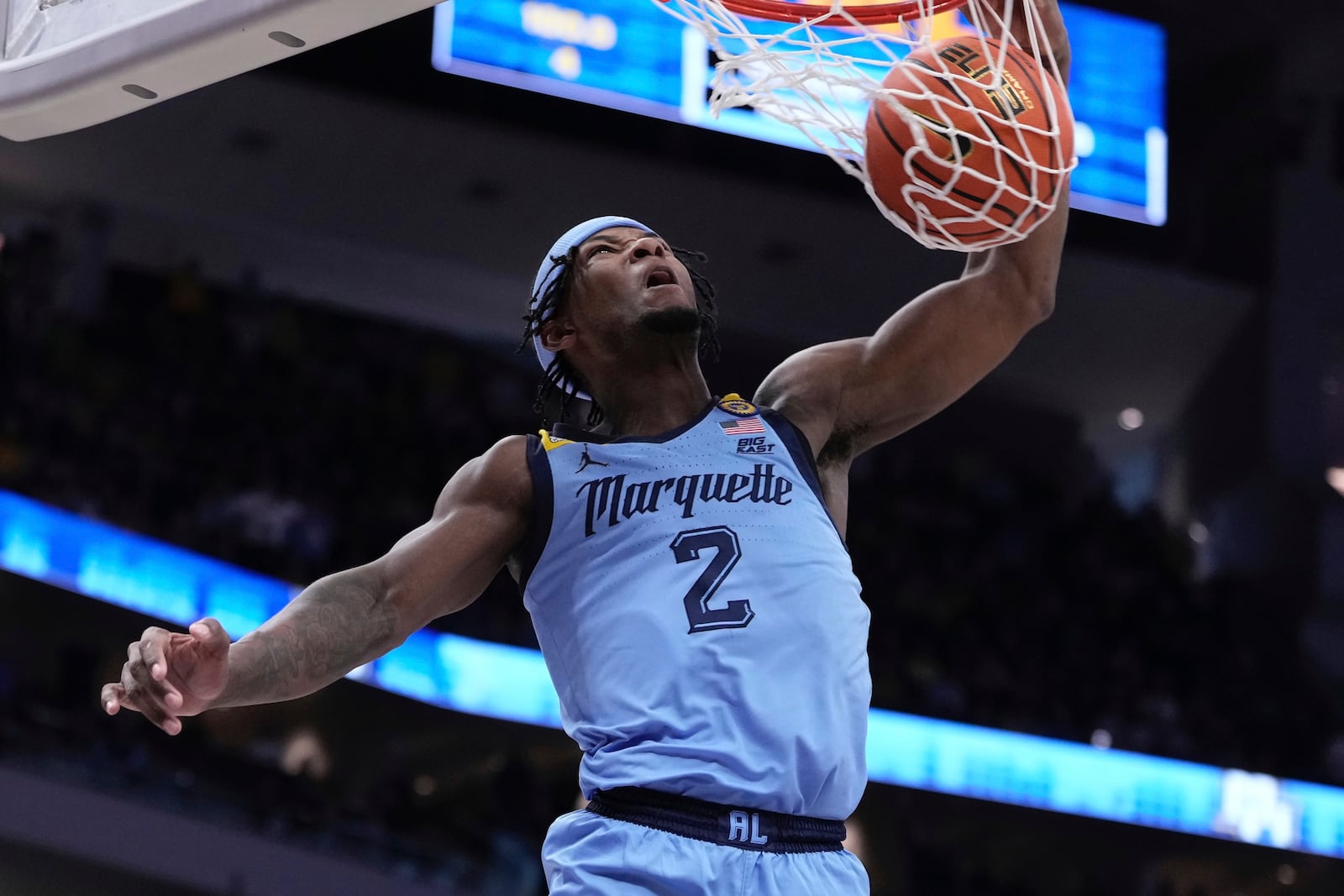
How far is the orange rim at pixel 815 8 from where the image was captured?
3.21 meters

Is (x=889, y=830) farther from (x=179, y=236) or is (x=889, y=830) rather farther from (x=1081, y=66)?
(x=179, y=236)

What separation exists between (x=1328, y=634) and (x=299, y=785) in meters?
9.34

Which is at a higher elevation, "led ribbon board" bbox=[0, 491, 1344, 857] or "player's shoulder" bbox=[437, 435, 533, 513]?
"player's shoulder" bbox=[437, 435, 533, 513]

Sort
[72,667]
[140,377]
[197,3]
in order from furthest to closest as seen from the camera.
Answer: [140,377]
[72,667]
[197,3]

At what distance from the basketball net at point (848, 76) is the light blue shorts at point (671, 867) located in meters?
1.20

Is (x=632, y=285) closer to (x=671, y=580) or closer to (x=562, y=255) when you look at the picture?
(x=562, y=255)

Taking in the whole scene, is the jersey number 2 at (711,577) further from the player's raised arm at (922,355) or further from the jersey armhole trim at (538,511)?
the player's raised arm at (922,355)

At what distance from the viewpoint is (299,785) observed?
9445 mm

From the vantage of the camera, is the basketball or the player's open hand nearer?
the player's open hand

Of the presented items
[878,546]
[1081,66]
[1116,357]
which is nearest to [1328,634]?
[1116,357]

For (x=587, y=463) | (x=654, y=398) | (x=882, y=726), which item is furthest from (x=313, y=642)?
(x=882, y=726)

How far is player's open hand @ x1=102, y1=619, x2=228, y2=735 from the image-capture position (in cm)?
229

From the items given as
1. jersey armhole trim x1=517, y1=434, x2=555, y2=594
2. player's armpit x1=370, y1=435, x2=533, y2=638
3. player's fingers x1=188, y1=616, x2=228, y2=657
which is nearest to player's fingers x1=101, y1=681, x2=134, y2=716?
player's fingers x1=188, y1=616, x2=228, y2=657

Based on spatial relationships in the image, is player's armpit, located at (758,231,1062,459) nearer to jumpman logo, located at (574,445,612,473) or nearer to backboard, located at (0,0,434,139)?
jumpman logo, located at (574,445,612,473)
